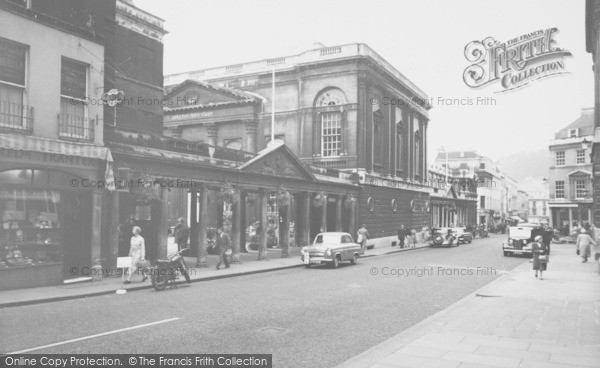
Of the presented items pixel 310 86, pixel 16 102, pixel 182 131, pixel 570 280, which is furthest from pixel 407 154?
pixel 16 102

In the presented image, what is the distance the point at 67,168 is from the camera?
52.3 feet

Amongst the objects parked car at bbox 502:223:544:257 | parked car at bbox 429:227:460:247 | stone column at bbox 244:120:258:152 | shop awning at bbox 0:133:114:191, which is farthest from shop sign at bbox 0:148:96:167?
parked car at bbox 429:227:460:247

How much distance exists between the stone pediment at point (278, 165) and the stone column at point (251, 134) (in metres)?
11.4

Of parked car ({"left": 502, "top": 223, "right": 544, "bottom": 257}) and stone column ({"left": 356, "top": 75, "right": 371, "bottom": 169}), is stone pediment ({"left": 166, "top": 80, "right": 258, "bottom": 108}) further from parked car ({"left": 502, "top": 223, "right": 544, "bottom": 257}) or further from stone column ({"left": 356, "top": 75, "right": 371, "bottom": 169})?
parked car ({"left": 502, "top": 223, "right": 544, "bottom": 257})

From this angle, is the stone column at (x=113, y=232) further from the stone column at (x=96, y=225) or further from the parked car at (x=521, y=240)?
the parked car at (x=521, y=240)

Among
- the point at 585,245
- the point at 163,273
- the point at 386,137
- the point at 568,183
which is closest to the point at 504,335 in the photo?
the point at 163,273

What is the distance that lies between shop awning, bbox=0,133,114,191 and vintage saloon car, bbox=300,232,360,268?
10024 mm

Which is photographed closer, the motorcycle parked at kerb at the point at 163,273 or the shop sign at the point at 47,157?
the shop sign at the point at 47,157

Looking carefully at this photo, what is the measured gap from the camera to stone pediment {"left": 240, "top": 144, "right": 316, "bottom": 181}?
84.2 ft

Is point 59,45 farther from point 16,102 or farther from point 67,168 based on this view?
point 67,168

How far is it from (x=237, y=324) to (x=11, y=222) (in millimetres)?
8586

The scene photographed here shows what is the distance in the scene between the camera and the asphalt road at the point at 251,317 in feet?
27.8

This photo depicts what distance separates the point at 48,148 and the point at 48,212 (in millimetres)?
2111

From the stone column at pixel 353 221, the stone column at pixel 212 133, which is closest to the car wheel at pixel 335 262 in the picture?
the stone column at pixel 353 221
